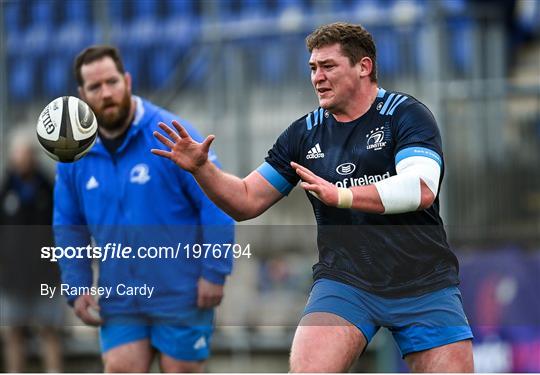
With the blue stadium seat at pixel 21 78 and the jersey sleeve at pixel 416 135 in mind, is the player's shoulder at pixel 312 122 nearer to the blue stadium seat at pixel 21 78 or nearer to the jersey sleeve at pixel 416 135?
the jersey sleeve at pixel 416 135

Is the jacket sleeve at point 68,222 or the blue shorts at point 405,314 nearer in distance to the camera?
the blue shorts at point 405,314

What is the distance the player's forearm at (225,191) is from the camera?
565 cm

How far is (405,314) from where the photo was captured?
18.2 ft

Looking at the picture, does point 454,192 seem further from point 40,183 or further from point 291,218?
point 40,183

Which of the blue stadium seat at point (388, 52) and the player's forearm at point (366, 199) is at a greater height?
the blue stadium seat at point (388, 52)

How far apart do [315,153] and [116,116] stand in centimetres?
168

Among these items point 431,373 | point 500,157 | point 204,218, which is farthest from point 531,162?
point 431,373

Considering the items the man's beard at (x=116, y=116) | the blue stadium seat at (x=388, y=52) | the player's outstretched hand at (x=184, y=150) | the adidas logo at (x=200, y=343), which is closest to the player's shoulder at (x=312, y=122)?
the player's outstretched hand at (x=184, y=150)

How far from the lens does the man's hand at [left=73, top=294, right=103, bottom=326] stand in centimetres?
693

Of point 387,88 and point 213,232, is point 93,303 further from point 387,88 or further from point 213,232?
point 387,88

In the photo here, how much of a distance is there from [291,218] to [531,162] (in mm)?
2265

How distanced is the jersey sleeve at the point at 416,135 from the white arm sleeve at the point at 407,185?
0.06 m

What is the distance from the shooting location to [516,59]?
1320cm

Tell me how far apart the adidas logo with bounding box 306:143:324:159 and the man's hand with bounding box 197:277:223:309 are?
1545 millimetres
